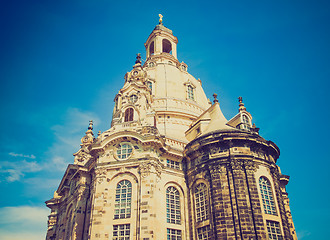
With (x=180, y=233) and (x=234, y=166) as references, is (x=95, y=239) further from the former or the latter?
(x=234, y=166)

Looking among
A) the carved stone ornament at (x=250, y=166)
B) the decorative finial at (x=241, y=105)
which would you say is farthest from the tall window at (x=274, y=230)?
the decorative finial at (x=241, y=105)

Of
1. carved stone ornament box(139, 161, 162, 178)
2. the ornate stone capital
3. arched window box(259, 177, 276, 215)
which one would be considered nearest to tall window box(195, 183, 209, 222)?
the ornate stone capital

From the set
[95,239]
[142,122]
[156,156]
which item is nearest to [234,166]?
[156,156]

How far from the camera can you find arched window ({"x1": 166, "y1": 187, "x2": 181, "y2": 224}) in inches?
1203

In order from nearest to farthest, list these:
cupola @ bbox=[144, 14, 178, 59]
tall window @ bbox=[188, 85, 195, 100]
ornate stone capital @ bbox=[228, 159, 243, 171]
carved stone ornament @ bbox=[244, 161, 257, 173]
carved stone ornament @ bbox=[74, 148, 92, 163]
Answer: ornate stone capital @ bbox=[228, 159, 243, 171]
carved stone ornament @ bbox=[244, 161, 257, 173]
carved stone ornament @ bbox=[74, 148, 92, 163]
tall window @ bbox=[188, 85, 195, 100]
cupola @ bbox=[144, 14, 178, 59]

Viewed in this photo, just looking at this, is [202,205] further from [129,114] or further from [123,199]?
[129,114]

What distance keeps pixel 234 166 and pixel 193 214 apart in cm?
669

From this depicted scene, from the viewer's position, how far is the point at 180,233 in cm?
3025

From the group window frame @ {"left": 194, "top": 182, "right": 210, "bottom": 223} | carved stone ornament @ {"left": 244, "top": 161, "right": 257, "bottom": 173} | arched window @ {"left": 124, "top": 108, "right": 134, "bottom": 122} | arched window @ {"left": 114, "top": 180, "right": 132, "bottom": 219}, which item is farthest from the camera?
arched window @ {"left": 124, "top": 108, "right": 134, "bottom": 122}

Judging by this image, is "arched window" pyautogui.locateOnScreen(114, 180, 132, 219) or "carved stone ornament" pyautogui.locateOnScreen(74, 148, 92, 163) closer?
"arched window" pyautogui.locateOnScreen(114, 180, 132, 219)

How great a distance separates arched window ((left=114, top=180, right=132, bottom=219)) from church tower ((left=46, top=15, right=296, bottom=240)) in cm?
10

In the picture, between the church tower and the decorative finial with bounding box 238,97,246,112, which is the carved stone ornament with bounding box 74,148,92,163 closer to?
the church tower

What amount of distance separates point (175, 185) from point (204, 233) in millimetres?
6071

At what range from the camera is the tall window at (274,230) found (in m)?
27.9
